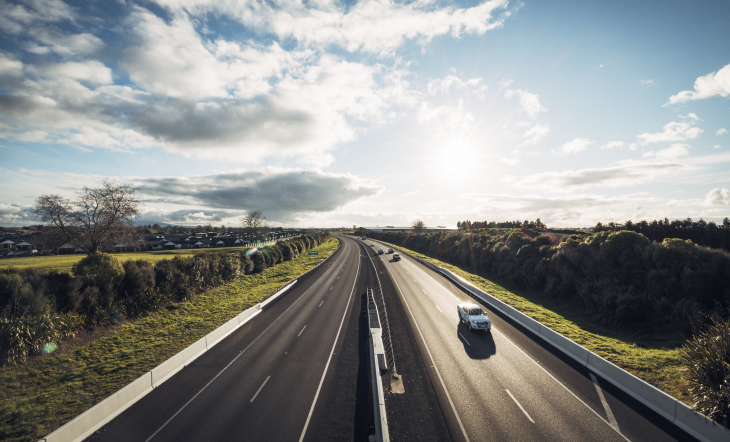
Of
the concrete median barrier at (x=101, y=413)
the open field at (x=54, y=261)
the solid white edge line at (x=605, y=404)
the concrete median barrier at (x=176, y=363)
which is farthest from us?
the open field at (x=54, y=261)

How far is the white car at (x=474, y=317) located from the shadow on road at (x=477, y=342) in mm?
455

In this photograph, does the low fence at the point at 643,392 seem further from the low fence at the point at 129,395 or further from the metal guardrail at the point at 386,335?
the low fence at the point at 129,395

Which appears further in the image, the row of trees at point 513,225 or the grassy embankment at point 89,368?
the row of trees at point 513,225

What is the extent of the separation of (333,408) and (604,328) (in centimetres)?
2227

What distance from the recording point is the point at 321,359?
15.9 m

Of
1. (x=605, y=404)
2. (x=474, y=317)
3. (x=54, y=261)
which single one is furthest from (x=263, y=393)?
(x=54, y=261)

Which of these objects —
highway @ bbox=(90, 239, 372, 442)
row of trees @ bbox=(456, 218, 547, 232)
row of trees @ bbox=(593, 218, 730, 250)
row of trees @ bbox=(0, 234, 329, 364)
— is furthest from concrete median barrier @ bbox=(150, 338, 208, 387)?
row of trees @ bbox=(456, 218, 547, 232)

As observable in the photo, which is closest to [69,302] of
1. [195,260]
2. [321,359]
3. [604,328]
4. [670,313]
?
[195,260]

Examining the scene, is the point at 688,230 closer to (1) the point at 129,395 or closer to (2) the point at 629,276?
(2) the point at 629,276

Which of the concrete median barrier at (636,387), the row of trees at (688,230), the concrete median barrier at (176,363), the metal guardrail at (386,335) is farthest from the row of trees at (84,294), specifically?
the row of trees at (688,230)

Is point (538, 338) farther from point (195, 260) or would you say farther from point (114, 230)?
point (114, 230)

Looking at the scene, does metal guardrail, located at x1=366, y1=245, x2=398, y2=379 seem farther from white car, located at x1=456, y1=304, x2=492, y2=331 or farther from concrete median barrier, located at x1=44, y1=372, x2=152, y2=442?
concrete median barrier, located at x1=44, y1=372, x2=152, y2=442

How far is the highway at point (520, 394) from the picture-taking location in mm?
10070

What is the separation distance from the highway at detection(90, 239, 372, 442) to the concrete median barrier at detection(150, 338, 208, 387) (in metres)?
0.39
